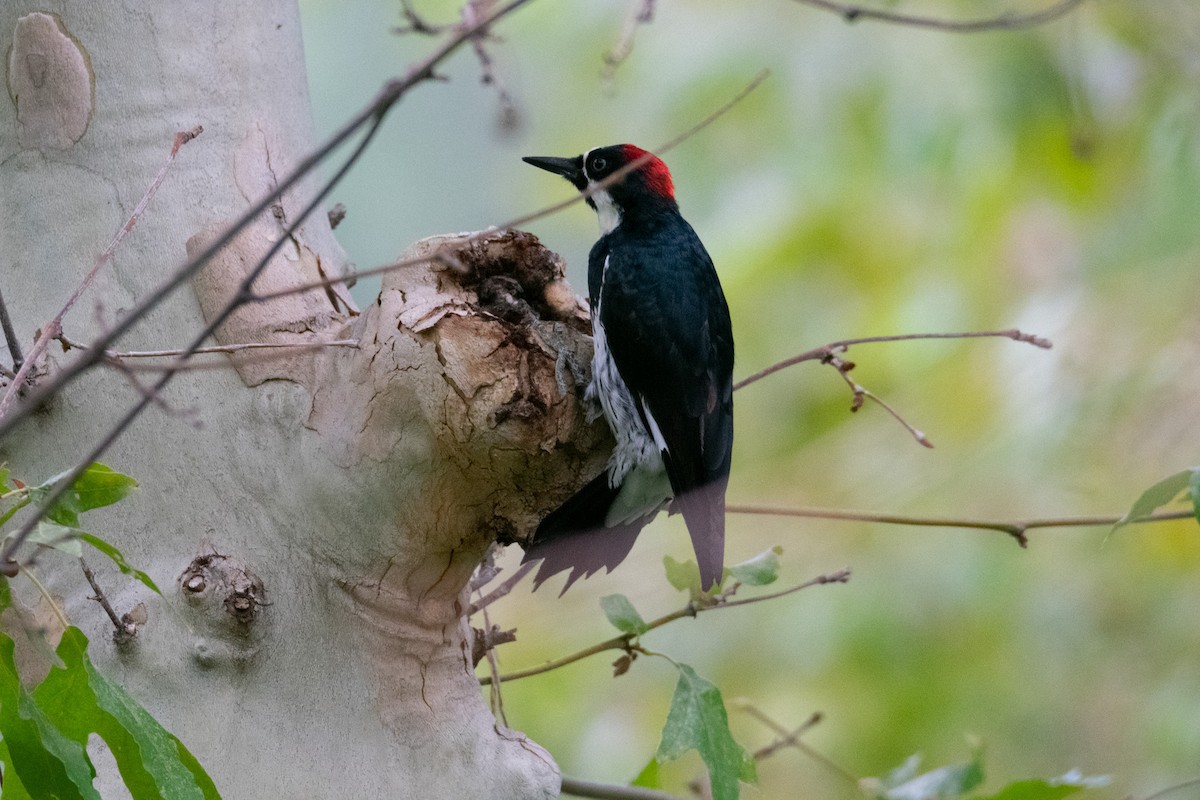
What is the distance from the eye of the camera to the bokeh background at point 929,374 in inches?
142

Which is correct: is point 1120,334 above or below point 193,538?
above

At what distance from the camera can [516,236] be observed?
5.39ft

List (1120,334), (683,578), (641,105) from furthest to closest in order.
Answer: (641,105) → (1120,334) → (683,578)

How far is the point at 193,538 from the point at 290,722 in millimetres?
278

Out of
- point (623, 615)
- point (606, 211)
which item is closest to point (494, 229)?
point (623, 615)

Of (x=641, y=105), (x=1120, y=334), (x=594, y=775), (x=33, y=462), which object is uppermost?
(x=641, y=105)

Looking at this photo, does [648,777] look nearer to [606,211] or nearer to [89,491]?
[89,491]

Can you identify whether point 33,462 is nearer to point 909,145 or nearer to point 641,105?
point 909,145

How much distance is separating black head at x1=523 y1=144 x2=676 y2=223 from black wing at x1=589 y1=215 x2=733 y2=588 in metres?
0.27

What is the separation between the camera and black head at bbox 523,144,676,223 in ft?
8.45

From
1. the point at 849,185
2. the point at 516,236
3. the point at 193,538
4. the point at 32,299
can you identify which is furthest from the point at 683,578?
the point at 849,185

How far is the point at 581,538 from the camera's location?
2020mm

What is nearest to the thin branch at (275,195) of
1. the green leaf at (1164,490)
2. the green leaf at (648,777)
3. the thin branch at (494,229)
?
the thin branch at (494,229)

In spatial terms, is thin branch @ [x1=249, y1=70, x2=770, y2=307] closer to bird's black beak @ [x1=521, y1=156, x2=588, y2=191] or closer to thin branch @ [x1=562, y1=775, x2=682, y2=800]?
thin branch @ [x1=562, y1=775, x2=682, y2=800]
